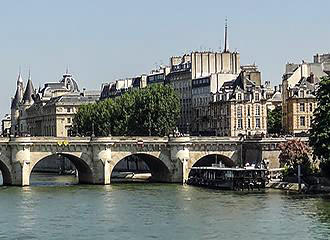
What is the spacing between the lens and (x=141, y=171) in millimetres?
104688

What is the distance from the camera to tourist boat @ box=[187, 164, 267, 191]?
78438 mm

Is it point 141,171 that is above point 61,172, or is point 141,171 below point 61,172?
above

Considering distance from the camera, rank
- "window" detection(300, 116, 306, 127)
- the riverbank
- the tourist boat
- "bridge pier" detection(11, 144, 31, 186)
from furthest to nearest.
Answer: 1. "window" detection(300, 116, 306, 127)
2. "bridge pier" detection(11, 144, 31, 186)
3. the tourist boat
4. the riverbank

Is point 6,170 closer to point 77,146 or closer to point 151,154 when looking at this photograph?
point 77,146

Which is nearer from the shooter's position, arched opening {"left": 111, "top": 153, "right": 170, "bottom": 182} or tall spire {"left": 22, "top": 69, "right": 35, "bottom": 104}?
arched opening {"left": 111, "top": 153, "right": 170, "bottom": 182}

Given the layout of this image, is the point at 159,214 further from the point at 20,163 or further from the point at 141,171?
the point at 141,171

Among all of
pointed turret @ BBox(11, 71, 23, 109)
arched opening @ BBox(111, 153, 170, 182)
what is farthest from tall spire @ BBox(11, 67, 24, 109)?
arched opening @ BBox(111, 153, 170, 182)

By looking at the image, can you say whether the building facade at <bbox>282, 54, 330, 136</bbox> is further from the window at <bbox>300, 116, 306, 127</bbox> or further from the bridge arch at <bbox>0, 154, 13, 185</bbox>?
the bridge arch at <bbox>0, 154, 13, 185</bbox>

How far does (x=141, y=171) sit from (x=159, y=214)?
44.3 meters

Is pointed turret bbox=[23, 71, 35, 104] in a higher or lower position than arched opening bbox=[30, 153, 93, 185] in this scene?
higher

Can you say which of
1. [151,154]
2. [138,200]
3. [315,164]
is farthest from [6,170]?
[315,164]

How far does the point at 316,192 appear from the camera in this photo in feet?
237

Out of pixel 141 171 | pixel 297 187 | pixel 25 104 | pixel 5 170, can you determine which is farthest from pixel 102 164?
pixel 25 104

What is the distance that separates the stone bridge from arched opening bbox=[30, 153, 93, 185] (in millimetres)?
171
